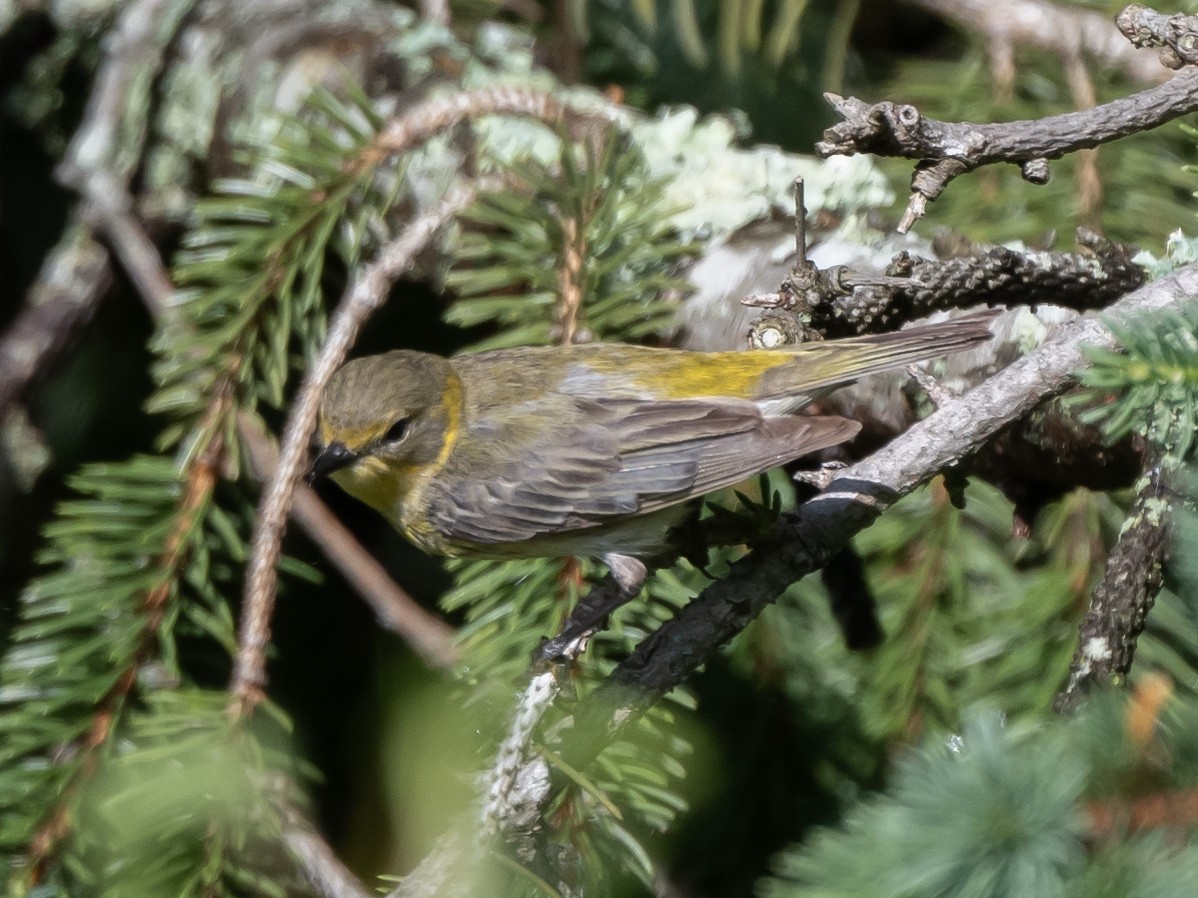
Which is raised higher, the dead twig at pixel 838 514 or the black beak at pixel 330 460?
the dead twig at pixel 838 514

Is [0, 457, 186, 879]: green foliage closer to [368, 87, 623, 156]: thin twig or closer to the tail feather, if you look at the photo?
[368, 87, 623, 156]: thin twig

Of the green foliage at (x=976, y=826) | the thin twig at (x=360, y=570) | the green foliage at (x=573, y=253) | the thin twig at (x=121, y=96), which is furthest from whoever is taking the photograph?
the thin twig at (x=121, y=96)

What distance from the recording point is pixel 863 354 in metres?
2.26

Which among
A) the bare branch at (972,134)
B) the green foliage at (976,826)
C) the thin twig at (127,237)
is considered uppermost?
the bare branch at (972,134)

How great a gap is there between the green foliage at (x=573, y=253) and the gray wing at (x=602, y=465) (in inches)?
8.5

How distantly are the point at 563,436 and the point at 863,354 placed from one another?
761 mm

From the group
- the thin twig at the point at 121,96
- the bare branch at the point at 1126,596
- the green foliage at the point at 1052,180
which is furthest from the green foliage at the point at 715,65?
the bare branch at the point at 1126,596

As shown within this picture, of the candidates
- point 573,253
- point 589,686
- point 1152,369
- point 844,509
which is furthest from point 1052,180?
point 1152,369

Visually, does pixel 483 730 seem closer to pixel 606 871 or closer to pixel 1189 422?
pixel 606 871

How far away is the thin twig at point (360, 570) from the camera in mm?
2256

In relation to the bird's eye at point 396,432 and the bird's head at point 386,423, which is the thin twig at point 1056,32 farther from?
the bird's eye at point 396,432

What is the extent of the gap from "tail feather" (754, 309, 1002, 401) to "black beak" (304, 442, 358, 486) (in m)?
0.91

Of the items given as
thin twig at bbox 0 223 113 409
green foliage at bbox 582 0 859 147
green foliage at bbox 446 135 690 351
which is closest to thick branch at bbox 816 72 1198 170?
green foliage at bbox 446 135 690 351

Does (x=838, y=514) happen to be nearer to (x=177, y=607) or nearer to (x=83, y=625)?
(x=177, y=607)
